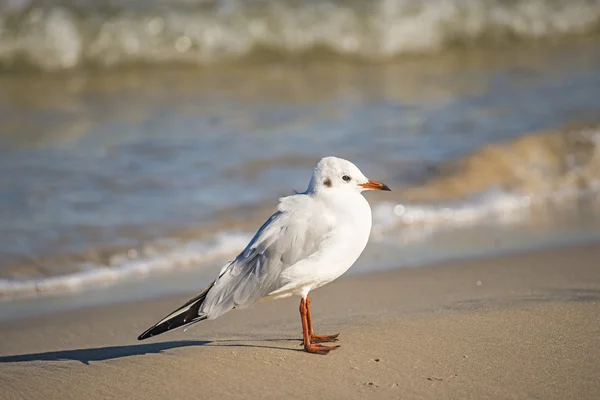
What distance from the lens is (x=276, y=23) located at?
14.8 m

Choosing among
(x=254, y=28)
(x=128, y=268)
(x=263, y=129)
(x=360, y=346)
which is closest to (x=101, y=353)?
(x=360, y=346)

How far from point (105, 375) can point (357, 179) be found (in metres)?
1.41

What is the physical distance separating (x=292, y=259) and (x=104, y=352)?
1.10 m

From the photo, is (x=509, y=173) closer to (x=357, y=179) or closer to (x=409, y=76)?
(x=357, y=179)

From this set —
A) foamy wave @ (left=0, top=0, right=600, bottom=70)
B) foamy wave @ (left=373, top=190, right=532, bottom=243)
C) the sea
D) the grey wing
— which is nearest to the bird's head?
the grey wing

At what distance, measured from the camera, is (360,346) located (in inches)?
172

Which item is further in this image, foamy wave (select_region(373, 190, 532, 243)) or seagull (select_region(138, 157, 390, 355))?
foamy wave (select_region(373, 190, 532, 243))

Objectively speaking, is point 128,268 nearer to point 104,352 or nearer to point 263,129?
point 104,352

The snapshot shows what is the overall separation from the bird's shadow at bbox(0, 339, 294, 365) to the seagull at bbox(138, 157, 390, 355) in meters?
0.32

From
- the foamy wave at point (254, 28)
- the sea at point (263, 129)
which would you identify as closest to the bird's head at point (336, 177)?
the sea at point (263, 129)

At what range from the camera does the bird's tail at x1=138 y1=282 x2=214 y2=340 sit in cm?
415

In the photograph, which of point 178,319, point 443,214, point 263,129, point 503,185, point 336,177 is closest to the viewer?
point 178,319

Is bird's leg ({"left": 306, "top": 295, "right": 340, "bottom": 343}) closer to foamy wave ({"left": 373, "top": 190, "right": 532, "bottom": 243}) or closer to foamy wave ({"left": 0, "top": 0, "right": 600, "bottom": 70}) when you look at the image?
foamy wave ({"left": 373, "top": 190, "right": 532, "bottom": 243})

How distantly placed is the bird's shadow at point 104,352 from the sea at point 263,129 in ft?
3.32
